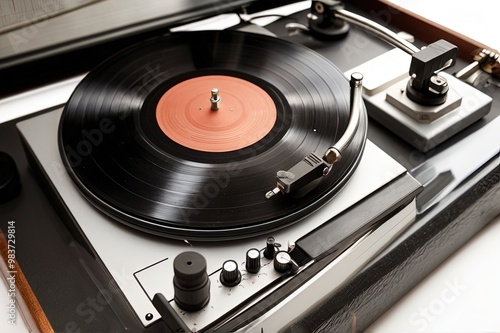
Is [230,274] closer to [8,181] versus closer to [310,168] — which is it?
[310,168]

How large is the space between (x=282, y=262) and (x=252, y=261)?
0.04 m

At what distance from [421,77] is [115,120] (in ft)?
1.98

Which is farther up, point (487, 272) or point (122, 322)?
point (122, 322)

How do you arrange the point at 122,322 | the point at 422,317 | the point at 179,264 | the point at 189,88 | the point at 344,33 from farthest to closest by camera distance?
the point at 344,33, the point at 189,88, the point at 422,317, the point at 122,322, the point at 179,264

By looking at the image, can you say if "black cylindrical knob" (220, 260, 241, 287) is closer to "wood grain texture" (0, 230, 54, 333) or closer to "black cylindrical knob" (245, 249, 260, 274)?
"black cylindrical knob" (245, 249, 260, 274)

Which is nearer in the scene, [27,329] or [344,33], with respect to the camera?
[27,329]

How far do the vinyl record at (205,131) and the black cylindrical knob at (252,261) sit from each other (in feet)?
0.18

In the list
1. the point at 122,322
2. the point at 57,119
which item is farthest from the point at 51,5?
the point at 122,322

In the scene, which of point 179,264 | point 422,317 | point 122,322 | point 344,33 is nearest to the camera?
point 179,264

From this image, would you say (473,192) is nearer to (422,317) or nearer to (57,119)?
(422,317)

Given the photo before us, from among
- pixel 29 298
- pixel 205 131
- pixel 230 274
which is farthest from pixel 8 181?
pixel 230 274

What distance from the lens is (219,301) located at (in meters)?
0.76

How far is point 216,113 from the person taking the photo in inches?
41.9

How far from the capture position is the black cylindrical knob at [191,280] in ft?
2.21
